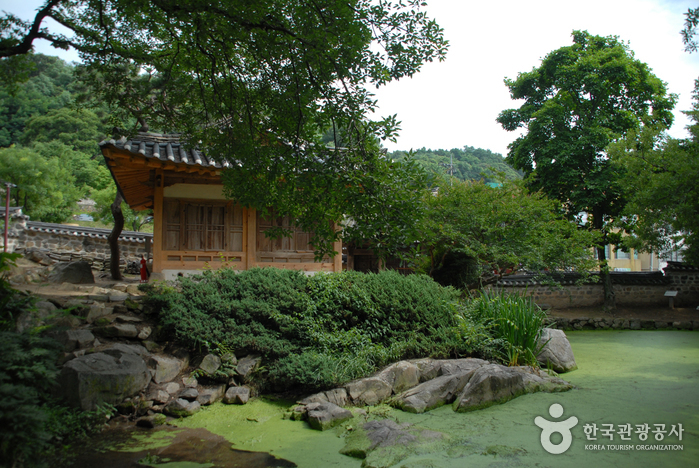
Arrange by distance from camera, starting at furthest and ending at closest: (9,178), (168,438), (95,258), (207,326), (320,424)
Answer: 1. (9,178)
2. (95,258)
3. (207,326)
4. (320,424)
5. (168,438)

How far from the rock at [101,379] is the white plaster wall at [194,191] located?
464cm

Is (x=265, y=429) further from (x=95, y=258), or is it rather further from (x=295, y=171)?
(x=95, y=258)

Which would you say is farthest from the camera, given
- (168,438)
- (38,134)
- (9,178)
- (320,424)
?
(38,134)

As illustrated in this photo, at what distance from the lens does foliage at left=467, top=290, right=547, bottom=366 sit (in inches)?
241

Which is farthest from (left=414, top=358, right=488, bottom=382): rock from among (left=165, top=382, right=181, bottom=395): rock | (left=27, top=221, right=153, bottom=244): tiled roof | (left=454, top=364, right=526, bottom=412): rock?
(left=27, top=221, right=153, bottom=244): tiled roof

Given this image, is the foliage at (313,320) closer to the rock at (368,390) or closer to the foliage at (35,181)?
the rock at (368,390)

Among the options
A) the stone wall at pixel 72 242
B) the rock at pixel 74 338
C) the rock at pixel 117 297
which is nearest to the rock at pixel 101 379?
the rock at pixel 74 338

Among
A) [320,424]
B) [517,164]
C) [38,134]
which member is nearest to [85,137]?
[38,134]

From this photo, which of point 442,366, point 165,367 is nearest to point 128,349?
point 165,367

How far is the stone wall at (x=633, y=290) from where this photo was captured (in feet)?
47.9

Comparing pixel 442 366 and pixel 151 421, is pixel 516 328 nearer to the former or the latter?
pixel 442 366

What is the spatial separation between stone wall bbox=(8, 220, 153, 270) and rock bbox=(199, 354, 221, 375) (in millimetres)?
12329

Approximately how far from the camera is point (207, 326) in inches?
212

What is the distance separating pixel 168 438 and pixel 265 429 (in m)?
0.86
